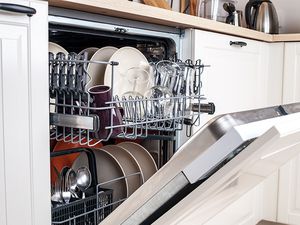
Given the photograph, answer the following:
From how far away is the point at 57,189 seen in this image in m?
1.16

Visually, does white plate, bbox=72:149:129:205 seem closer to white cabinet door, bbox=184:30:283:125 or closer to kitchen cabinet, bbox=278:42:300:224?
white cabinet door, bbox=184:30:283:125

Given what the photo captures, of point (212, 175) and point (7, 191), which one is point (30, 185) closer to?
point (7, 191)

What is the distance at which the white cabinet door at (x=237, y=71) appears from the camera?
152 cm

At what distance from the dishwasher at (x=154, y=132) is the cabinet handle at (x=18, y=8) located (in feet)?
0.36

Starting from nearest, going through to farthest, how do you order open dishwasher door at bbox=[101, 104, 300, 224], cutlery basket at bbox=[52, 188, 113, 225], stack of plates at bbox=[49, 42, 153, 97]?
open dishwasher door at bbox=[101, 104, 300, 224], cutlery basket at bbox=[52, 188, 113, 225], stack of plates at bbox=[49, 42, 153, 97]

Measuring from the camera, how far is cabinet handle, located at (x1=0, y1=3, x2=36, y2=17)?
0.80 metres

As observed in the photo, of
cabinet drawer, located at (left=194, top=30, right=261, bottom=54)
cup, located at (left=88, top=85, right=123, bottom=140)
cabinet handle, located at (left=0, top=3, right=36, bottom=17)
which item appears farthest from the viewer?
cabinet drawer, located at (left=194, top=30, right=261, bottom=54)

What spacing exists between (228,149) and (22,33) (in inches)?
20.2

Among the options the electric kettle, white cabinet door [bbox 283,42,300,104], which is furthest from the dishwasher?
the electric kettle

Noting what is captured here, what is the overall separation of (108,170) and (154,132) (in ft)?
0.62

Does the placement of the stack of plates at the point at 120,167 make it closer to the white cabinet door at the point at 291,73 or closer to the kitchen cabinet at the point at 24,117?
the kitchen cabinet at the point at 24,117

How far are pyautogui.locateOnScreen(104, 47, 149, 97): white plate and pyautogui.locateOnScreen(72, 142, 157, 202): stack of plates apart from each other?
0.25m

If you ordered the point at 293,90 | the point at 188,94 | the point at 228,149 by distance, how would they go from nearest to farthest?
Result: the point at 228,149 < the point at 188,94 < the point at 293,90

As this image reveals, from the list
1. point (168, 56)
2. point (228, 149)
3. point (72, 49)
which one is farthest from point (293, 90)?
point (228, 149)
